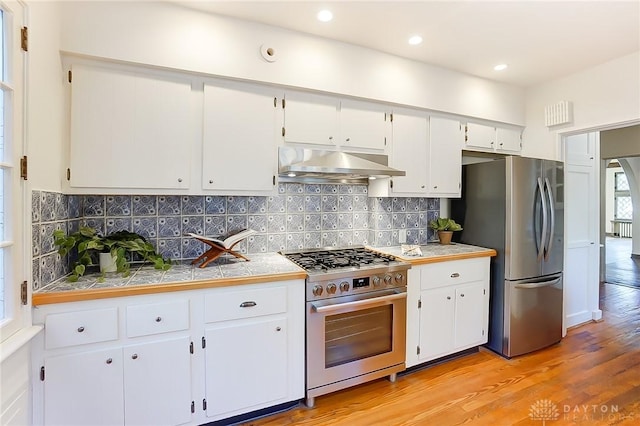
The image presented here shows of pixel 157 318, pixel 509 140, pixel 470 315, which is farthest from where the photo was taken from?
pixel 509 140

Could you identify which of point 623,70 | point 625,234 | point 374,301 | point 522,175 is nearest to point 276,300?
point 374,301

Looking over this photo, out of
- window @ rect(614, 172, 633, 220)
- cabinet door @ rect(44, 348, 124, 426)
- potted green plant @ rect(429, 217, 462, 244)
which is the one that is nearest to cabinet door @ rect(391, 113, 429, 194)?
potted green plant @ rect(429, 217, 462, 244)

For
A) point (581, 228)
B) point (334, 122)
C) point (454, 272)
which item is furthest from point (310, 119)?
point (581, 228)

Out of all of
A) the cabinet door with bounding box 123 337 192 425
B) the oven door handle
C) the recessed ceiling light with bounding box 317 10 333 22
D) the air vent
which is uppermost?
the recessed ceiling light with bounding box 317 10 333 22

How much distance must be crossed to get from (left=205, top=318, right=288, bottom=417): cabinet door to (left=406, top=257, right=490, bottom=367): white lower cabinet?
3.52 feet

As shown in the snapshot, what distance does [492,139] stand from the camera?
322 centimetres

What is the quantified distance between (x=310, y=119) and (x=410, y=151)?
3.32ft

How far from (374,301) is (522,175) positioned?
1.76 meters

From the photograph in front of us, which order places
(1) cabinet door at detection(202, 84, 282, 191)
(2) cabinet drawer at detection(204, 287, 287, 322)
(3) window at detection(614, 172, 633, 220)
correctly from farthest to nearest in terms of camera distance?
(3) window at detection(614, 172, 633, 220) → (1) cabinet door at detection(202, 84, 282, 191) → (2) cabinet drawer at detection(204, 287, 287, 322)

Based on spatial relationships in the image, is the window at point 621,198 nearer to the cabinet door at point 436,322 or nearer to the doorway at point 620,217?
the doorway at point 620,217

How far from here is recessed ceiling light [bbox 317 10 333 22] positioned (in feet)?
6.74

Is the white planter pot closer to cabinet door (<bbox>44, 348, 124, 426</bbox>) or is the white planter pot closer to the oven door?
cabinet door (<bbox>44, 348, 124, 426</bbox>)

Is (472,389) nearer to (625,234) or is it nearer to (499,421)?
(499,421)

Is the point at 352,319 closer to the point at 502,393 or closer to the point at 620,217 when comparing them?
the point at 502,393
